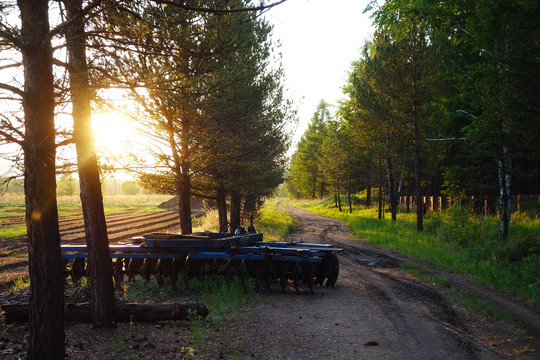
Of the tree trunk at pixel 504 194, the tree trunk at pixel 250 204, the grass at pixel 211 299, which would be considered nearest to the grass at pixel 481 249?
the tree trunk at pixel 504 194

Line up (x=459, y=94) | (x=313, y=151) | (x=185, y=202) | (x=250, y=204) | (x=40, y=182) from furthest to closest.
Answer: (x=313, y=151) → (x=250, y=204) → (x=459, y=94) → (x=185, y=202) → (x=40, y=182)

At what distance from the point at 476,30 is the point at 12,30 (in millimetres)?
14299

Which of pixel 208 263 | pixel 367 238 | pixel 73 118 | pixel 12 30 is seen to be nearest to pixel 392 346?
pixel 208 263

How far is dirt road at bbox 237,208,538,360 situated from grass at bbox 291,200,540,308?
7.18ft

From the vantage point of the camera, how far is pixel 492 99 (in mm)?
12352

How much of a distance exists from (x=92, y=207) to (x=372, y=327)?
202 inches

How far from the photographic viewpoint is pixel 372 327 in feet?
21.0

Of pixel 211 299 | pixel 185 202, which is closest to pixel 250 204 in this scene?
pixel 185 202

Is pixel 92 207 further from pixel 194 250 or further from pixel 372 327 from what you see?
pixel 372 327

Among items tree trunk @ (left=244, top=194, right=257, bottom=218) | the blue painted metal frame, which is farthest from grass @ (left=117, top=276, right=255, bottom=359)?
tree trunk @ (left=244, top=194, right=257, bottom=218)

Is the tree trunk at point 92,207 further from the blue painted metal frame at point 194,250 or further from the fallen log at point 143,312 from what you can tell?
the blue painted metal frame at point 194,250

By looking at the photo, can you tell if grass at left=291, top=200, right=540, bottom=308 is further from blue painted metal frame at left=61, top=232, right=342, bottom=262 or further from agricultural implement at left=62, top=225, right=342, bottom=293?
blue painted metal frame at left=61, top=232, right=342, bottom=262

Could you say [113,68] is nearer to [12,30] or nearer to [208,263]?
[12,30]

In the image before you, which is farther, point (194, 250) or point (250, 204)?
point (250, 204)
